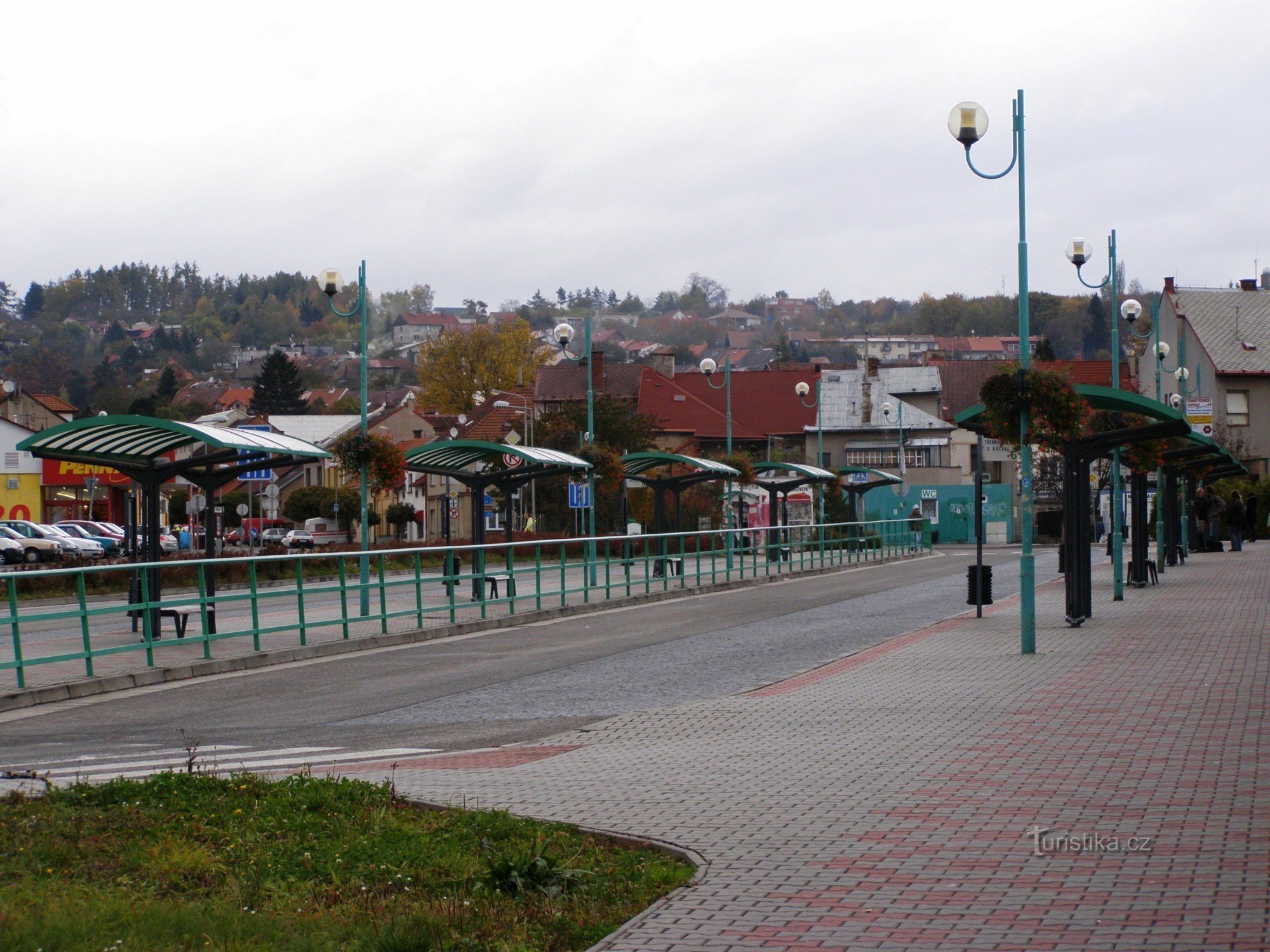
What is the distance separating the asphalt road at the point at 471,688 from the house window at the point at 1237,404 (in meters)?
51.3

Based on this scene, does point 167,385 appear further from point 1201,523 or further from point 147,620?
point 147,620

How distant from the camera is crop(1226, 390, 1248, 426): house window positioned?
7069 centimetres

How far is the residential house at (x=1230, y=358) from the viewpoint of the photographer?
70.2 meters

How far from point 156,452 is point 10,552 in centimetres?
3725

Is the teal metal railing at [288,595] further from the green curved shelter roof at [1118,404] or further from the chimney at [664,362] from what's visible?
the chimney at [664,362]

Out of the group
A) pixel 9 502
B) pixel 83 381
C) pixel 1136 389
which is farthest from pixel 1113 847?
pixel 83 381

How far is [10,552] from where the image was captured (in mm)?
52562

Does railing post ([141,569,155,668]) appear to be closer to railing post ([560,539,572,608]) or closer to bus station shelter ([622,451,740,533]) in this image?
railing post ([560,539,572,608])

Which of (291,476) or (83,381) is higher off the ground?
(83,381)

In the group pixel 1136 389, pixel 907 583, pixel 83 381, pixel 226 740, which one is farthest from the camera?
pixel 83 381

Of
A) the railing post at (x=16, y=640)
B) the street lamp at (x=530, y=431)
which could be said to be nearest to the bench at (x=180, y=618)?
the railing post at (x=16, y=640)

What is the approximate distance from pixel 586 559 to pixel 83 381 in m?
137

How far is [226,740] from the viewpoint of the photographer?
11414 millimetres

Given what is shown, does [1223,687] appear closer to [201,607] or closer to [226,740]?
[226,740]
